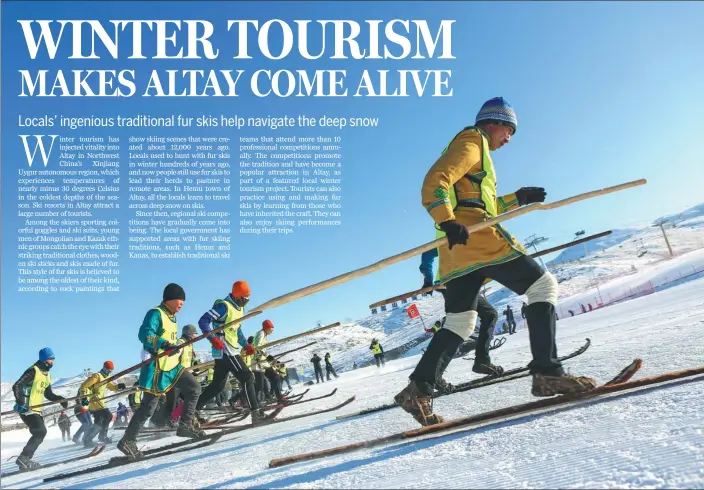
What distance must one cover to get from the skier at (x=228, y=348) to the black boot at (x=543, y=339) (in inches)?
160

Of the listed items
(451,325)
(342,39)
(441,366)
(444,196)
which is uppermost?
(342,39)

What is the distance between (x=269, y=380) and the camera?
1052 cm

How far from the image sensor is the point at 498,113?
311cm

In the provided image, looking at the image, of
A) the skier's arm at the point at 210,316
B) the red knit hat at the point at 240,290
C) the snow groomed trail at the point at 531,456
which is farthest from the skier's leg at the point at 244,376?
the snow groomed trail at the point at 531,456

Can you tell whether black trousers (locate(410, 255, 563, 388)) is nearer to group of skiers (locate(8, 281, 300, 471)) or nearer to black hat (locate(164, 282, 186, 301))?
group of skiers (locate(8, 281, 300, 471))

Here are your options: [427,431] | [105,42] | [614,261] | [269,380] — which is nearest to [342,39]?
[105,42]

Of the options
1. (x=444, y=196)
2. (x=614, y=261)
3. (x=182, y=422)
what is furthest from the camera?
(x=614, y=261)

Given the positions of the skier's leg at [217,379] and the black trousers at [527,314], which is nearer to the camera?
the black trousers at [527,314]

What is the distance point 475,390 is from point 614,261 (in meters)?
113

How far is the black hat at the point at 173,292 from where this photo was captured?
516cm

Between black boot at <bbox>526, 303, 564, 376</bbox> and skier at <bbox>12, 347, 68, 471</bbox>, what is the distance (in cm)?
720

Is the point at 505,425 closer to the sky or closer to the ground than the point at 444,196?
closer to the ground

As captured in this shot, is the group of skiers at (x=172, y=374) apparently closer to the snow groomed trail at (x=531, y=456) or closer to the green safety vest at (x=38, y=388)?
the green safety vest at (x=38, y=388)

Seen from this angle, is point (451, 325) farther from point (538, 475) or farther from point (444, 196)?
point (538, 475)
